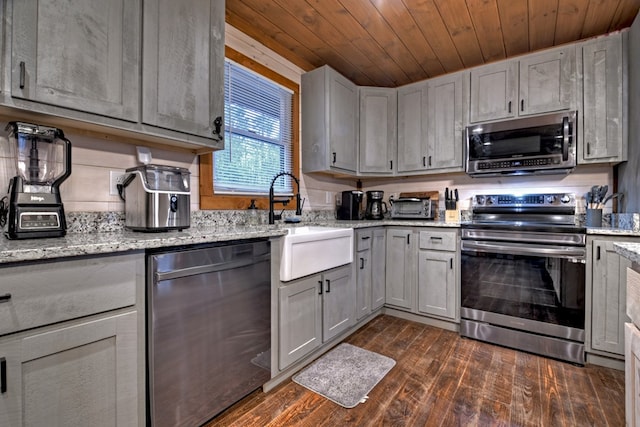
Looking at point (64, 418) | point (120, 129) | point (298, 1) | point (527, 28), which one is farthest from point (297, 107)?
point (64, 418)

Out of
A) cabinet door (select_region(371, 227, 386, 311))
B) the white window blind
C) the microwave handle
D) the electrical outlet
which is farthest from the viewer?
cabinet door (select_region(371, 227, 386, 311))

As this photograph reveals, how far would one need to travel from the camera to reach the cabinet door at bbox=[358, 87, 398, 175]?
321 cm

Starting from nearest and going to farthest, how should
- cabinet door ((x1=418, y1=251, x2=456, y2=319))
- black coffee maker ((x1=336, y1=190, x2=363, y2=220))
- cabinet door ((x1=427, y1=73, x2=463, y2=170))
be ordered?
cabinet door ((x1=418, y1=251, x2=456, y2=319)), cabinet door ((x1=427, y1=73, x2=463, y2=170)), black coffee maker ((x1=336, y1=190, x2=363, y2=220))

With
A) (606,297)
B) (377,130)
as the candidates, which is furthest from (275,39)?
(606,297)

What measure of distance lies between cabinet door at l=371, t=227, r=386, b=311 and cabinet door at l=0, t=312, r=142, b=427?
2.00m

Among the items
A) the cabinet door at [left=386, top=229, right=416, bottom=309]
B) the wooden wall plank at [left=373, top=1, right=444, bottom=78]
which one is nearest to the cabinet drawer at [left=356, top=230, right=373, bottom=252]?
the cabinet door at [left=386, top=229, right=416, bottom=309]

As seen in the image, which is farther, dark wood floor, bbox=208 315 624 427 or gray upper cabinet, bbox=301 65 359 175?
gray upper cabinet, bbox=301 65 359 175

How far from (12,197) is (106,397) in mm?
870

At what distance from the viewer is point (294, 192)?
9.26 feet

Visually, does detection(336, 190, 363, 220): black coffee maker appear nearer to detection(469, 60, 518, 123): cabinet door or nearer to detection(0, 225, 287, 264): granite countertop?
detection(469, 60, 518, 123): cabinet door

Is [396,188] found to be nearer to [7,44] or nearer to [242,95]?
[242,95]

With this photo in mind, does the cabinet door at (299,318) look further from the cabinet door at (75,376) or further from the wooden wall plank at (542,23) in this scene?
the wooden wall plank at (542,23)

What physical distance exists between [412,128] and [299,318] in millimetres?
2323

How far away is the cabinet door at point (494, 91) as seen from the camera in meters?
2.59
